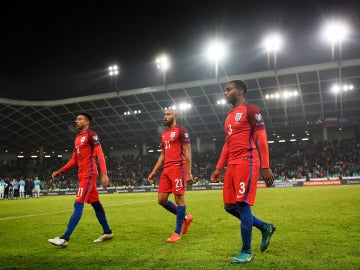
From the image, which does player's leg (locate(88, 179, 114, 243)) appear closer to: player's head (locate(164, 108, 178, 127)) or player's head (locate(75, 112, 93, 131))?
player's head (locate(75, 112, 93, 131))

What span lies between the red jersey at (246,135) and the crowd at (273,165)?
95.6ft

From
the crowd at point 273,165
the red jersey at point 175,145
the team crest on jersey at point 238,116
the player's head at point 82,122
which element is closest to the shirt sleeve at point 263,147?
the team crest on jersey at point 238,116

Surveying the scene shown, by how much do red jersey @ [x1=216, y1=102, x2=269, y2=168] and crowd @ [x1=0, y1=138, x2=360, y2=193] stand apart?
95.6ft

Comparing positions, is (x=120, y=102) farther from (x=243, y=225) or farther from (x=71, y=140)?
(x=243, y=225)

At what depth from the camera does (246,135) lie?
437 cm

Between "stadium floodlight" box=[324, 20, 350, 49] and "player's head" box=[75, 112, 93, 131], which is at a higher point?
"stadium floodlight" box=[324, 20, 350, 49]

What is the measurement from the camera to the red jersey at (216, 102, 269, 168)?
4.21 meters

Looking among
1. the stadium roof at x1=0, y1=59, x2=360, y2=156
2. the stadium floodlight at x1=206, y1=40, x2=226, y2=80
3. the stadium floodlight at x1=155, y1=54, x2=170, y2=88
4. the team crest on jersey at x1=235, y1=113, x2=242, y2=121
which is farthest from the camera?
the stadium floodlight at x1=155, y1=54, x2=170, y2=88

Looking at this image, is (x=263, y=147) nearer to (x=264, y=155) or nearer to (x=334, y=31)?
Result: (x=264, y=155)

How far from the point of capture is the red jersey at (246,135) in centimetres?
421

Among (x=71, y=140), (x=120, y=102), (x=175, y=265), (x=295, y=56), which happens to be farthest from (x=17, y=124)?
(x=175, y=265)

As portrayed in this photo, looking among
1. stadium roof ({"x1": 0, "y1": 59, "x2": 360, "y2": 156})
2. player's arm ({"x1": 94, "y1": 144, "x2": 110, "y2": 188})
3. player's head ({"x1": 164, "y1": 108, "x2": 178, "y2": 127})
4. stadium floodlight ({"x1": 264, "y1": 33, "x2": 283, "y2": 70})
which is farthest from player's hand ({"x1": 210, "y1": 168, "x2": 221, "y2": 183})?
stadium roof ({"x1": 0, "y1": 59, "x2": 360, "y2": 156})

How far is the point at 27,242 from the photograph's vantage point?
608 cm

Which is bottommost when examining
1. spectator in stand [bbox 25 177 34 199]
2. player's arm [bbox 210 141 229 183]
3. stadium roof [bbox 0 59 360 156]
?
spectator in stand [bbox 25 177 34 199]
